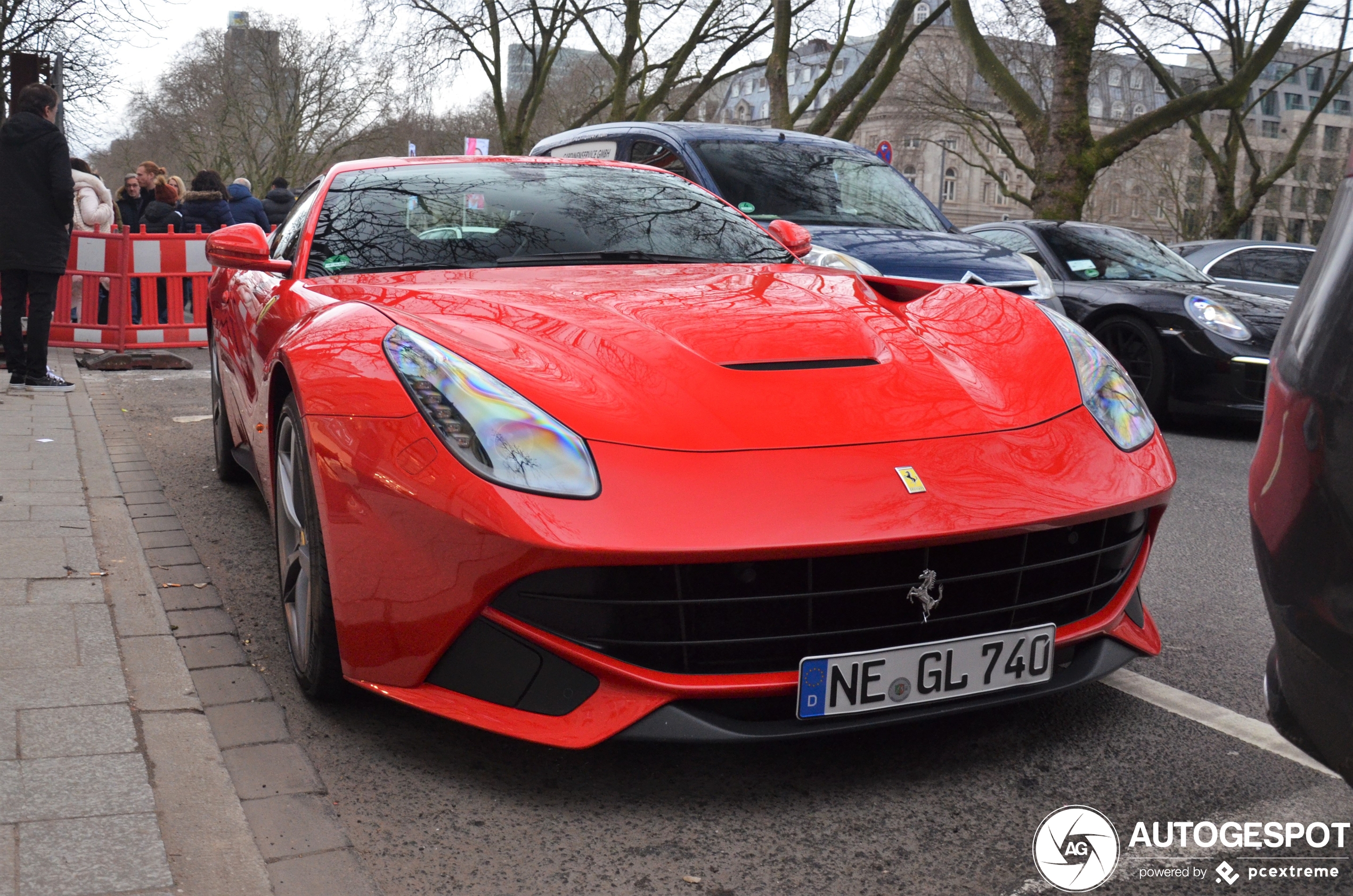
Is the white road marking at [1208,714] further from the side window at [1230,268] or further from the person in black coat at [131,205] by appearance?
the person in black coat at [131,205]

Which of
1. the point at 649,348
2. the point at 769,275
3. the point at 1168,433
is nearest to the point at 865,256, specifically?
the point at 1168,433

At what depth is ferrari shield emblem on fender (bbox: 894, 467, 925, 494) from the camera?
7.98ft

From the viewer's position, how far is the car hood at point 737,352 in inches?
101

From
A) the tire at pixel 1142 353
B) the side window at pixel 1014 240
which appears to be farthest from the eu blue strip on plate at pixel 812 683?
the side window at pixel 1014 240

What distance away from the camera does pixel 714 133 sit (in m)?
8.34

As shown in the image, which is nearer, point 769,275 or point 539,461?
point 539,461

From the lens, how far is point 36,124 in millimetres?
Result: 8148

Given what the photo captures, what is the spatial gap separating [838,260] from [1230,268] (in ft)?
19.9

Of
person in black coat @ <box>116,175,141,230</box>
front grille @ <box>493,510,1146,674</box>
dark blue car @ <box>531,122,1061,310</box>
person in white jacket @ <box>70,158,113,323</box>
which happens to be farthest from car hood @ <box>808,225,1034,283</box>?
person in black coat @ <box>116,175,141,230</box>

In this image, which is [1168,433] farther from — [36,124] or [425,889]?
[36,124]

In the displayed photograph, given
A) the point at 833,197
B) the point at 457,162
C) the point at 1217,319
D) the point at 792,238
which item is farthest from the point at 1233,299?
the point at 457,162

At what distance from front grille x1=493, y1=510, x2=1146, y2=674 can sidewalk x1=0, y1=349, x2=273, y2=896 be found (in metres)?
0.67

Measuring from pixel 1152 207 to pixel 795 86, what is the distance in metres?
31.0

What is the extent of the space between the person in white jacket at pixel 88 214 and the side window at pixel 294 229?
717 centimetres
